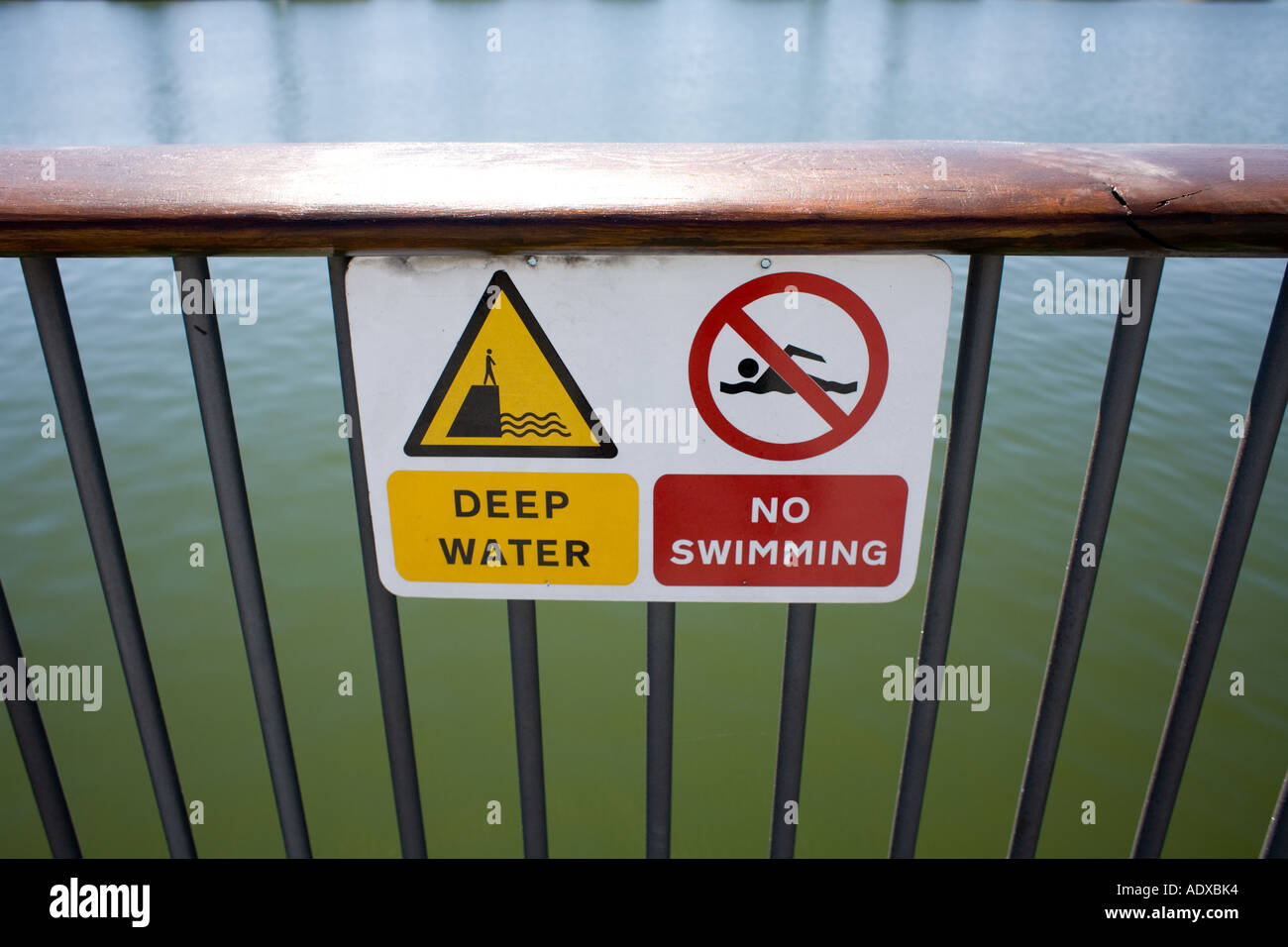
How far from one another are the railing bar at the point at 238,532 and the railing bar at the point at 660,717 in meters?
0.42

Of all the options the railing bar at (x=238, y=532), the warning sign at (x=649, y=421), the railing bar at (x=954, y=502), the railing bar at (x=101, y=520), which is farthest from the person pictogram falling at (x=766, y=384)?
the railing bar at (x=101, y=520)

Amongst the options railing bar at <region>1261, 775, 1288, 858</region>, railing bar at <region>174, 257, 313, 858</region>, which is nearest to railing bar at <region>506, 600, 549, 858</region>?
railing bar at <region>174, 257, 313, 858</region>

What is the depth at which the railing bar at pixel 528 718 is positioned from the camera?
99 centimetres

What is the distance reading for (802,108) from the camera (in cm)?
1196

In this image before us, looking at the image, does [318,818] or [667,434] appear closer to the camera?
[667,434]

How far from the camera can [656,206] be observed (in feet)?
2.48

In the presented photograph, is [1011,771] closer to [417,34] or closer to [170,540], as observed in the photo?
[170,540]

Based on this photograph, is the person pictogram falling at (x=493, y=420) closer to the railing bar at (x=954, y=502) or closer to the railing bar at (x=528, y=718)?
the railing bar at (x=528, y=718)

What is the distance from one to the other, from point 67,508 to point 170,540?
70 cm

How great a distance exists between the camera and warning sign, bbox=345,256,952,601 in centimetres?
85

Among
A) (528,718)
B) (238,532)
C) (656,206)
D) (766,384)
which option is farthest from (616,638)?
(656,206)

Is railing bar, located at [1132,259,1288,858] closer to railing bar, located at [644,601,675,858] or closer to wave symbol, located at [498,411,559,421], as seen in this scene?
railing bar, located at [644,601,675,858]

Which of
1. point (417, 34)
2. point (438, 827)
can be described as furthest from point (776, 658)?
point (417, 34)
